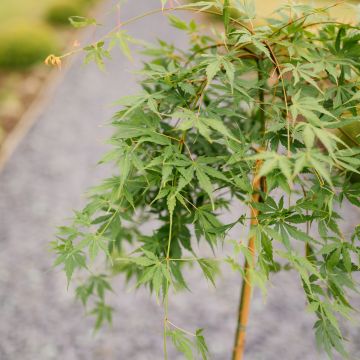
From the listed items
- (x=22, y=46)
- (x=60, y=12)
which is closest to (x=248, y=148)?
(x=22, y=46)

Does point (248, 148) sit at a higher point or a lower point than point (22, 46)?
higher

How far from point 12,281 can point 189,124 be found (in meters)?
2.26

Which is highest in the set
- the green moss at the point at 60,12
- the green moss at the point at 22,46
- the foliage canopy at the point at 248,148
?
the foliage canopy at the point at 248,148

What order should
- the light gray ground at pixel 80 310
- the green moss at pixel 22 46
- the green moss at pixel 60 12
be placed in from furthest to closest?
the green moss at pixel 60 12 < the green moss at pixel 22 46 < the light gray ground at pixel 80 310

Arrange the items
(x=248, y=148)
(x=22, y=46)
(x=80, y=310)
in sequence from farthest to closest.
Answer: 1. (x=22, y=46)
2. (x=80, y=310)
3. (x=248, y=148)

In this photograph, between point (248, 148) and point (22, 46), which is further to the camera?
point (22, 46)

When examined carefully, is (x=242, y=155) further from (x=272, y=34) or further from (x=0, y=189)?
(x=0, y=189)

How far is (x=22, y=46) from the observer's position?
6.36 meters

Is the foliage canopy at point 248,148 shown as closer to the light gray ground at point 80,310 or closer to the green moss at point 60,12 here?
the light gray ground at point 80,310

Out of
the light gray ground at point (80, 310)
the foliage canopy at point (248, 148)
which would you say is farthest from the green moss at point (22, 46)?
the foliage canopy at point (248, 148)

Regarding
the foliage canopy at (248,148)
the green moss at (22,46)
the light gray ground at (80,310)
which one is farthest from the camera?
the green moss at (22,46)

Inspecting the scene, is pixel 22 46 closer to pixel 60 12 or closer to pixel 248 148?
pixel 60 12

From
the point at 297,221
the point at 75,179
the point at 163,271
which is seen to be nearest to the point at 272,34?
the point at 297,221

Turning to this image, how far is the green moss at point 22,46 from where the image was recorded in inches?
250
